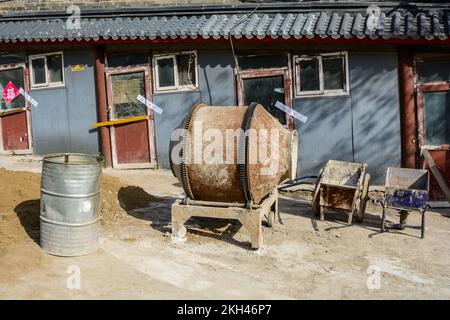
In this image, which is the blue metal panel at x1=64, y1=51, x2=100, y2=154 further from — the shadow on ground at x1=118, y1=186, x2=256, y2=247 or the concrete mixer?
the concrete mixer

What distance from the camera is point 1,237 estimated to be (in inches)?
278

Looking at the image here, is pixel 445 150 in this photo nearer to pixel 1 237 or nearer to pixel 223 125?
pixel 223 125

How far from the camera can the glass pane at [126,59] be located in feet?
40.9

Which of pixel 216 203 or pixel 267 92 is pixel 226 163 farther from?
pixel 267 92

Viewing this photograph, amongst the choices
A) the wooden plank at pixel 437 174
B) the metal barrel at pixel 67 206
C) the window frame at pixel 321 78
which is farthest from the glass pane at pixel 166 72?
the wooden plank at pixel 437 174

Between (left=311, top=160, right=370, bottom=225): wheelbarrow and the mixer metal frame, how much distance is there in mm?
1546

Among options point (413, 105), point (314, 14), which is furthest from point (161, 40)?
point (413, 105)

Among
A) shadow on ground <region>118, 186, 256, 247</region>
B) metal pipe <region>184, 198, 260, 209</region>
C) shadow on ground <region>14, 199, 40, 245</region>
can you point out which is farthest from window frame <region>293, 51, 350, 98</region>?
shadow on ground <region>14, 199, 40, 245</region>

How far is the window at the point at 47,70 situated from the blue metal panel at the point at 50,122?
20 centimetres

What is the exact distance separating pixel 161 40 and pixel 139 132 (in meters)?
2.30

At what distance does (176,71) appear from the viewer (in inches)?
484

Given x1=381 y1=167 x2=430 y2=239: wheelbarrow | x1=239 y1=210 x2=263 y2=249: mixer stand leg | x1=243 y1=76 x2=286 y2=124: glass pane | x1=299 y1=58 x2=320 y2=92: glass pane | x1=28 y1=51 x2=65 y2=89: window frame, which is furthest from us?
x1=28 y1=51 x2=65 y2=89: window frame

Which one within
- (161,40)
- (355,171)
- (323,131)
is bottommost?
(355,171)

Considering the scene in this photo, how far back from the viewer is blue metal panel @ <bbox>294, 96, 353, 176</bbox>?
37.6 feet
